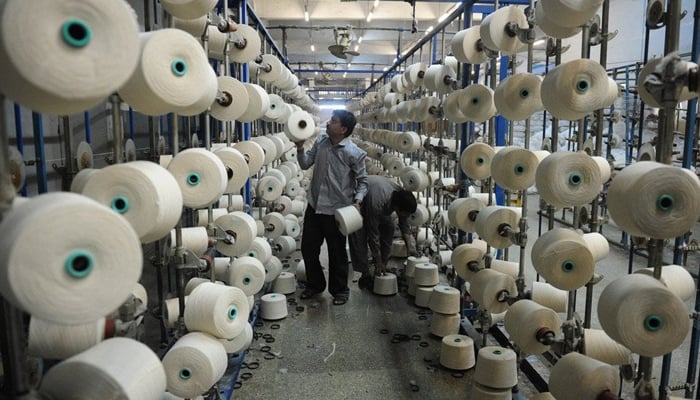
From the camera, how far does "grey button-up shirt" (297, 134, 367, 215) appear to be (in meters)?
4.35

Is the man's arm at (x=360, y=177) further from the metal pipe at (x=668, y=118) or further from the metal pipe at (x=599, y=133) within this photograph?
the metal pipe at (x=668, y=118)

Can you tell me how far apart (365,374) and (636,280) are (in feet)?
6.31

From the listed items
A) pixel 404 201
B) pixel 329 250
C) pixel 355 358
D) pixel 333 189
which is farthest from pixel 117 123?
pixel 404 201

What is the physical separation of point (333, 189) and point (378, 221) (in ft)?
2.01

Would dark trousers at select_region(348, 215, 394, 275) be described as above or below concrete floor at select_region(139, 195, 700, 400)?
above

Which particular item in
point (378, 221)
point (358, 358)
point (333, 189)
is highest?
point (333, 189)

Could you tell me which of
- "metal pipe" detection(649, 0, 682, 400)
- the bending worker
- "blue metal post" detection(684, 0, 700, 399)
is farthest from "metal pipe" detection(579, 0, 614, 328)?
the bending worker

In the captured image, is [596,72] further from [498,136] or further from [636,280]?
[498,136]

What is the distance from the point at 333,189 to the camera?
4.36 meters

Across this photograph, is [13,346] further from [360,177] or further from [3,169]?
[360,177]

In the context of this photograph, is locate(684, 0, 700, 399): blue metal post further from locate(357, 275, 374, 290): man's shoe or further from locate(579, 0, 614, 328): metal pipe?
locate(357, 275, 374, 290): man's shoe

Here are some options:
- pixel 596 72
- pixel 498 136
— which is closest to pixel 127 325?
pixel 596 72

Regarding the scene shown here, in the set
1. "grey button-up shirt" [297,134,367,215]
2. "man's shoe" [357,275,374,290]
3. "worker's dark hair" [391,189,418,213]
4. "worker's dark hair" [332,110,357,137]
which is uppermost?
"worker's dark hair" [332,110,357,137]

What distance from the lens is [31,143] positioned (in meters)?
2.11
